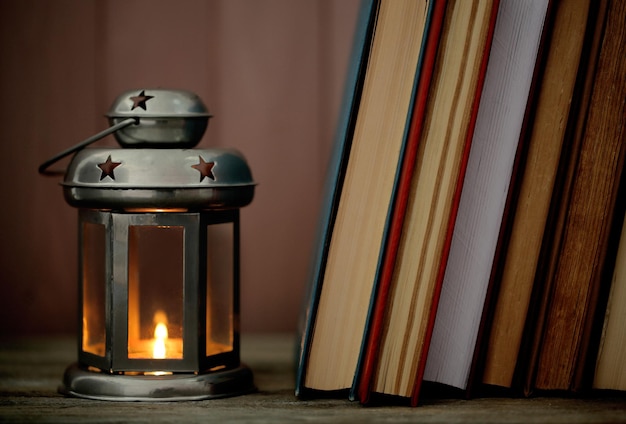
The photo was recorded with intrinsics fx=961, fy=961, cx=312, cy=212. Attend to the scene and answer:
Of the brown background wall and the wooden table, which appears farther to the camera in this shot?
the brown background wall

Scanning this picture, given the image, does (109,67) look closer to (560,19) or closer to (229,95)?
(229,95)

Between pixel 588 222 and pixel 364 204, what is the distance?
9.0 inches

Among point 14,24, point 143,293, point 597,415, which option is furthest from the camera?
point 14,24

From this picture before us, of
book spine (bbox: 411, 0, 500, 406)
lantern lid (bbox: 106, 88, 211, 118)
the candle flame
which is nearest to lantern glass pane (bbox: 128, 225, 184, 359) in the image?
the candle flame

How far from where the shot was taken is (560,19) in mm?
955

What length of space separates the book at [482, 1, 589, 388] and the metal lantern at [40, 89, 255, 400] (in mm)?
276

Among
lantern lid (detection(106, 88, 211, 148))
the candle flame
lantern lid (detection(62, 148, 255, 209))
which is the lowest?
the candle flame

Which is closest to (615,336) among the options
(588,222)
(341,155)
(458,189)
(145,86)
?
(588,222)

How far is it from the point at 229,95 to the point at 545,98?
0.50 metres

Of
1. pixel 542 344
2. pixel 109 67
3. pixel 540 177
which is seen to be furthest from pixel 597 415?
pixel 109 67

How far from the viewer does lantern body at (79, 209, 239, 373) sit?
99 cm

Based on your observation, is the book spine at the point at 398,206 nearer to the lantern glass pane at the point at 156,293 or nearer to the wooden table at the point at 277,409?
the wooden table at the point at 277,409

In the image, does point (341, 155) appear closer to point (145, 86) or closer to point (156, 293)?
point (156, 293)

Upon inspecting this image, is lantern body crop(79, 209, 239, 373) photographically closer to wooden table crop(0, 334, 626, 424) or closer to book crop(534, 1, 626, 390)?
wooden table crop(0, 334, 626, 424)
